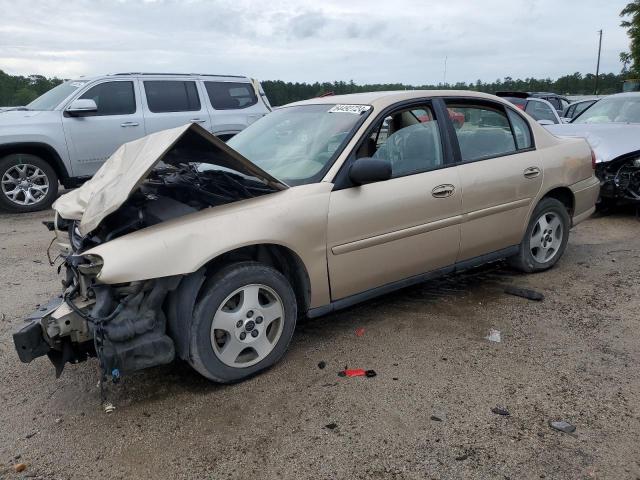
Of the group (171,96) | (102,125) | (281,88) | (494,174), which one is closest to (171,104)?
(171,96)

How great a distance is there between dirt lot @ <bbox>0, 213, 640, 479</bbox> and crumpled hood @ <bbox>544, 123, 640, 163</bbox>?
11.2ft

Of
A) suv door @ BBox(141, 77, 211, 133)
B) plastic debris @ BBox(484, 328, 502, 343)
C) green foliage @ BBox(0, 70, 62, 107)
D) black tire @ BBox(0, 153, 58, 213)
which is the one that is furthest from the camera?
green foliage @ BBox(0, 70, 62, 107)

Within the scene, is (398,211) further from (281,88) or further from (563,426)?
(281,88)

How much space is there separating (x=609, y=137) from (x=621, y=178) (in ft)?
2.48

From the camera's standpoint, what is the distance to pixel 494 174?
443 centimetres

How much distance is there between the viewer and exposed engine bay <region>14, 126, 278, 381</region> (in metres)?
2.82

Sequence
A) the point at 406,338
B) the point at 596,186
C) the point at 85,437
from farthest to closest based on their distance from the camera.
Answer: the point at 596,186, the point at 406,338, the point at 85,437

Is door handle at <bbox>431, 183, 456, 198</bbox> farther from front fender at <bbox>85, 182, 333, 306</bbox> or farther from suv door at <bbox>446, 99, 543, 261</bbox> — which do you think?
front fender at <bbox>85, 182, 333, 306</bbox>

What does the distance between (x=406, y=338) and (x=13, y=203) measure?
6.95 meters

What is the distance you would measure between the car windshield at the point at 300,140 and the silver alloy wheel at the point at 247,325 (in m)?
0.81

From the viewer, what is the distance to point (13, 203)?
829 centimetres

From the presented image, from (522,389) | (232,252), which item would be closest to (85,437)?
(232,252)

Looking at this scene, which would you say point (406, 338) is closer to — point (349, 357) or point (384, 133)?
point (349, 357)

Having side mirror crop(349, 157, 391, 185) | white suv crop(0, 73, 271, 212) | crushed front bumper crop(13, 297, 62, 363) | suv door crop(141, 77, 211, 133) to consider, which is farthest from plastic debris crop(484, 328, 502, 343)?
white suv crop(0, 73, 271, 212)
